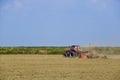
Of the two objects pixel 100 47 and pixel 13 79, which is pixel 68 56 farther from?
pixel 13 79

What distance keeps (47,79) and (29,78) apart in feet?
3.31

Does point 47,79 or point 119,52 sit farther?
point 119,52

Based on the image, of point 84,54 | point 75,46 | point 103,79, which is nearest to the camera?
point 103,79

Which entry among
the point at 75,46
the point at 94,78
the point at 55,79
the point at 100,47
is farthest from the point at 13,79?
the point at 100,47

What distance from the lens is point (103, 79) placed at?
1883 centimetres

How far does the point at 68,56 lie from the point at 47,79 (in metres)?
28.2

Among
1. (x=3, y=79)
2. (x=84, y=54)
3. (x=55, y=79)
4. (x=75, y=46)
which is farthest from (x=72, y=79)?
(x=75, y=46)

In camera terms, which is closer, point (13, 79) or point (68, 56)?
point (13, 79)

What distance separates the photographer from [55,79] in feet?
62.1

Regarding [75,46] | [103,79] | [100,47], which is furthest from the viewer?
[100,47]

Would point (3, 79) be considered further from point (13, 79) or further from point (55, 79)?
point (55, 79)

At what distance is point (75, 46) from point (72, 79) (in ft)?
95.9

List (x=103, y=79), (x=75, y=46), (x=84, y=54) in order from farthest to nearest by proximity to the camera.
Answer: (x=75, y=46) < (x=84, y=54) < (x=103, y=79)

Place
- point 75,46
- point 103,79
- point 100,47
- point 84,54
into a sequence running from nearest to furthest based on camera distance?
point 103,79 < point 84,54 < point 75,46 < point 100,47
